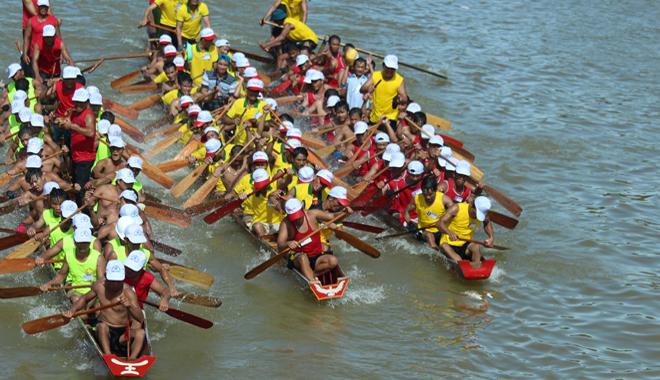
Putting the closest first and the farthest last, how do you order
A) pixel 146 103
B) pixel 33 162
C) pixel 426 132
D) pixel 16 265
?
pixel 16 265 < pixel 33 162 < pixel 426 132 < pixel 146 103

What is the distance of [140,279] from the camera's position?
10.1m

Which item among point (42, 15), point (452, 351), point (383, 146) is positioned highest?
point (42, 15)

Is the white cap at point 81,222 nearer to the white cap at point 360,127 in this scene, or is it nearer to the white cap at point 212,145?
the white cap at point 212,145

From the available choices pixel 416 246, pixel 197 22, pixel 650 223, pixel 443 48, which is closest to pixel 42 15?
pixel 197 22

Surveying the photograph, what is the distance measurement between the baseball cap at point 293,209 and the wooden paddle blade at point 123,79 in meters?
7.15

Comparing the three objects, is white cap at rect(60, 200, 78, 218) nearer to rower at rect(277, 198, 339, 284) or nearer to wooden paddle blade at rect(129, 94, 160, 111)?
rower at rect(277, 198, 339, 284)

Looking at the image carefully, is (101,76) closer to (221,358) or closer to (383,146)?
(383,146)

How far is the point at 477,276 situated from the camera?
41.2 ft

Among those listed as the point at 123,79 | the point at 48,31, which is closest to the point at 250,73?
the point at 48,31

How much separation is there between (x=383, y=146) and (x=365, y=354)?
167 inches

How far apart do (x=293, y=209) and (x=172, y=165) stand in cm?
369

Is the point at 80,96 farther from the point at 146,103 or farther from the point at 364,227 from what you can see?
the point at 146,103

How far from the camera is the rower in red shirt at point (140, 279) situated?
9.84 m

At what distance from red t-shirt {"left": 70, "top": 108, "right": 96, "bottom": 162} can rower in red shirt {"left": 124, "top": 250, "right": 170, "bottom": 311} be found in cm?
296
